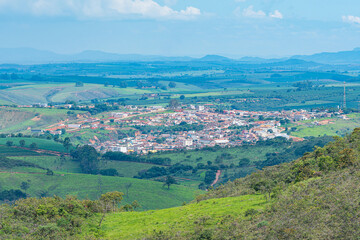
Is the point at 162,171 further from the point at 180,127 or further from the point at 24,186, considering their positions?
the point at 180,127

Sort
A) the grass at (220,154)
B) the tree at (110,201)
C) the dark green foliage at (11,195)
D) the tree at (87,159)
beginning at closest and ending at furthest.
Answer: the tree at (110,201) < the dark green foliage at (11,195) < the tree at (87,159) < the grass at (220,154)

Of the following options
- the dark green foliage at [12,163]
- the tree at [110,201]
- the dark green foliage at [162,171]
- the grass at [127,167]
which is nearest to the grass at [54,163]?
the dark green foliage at [12,163]

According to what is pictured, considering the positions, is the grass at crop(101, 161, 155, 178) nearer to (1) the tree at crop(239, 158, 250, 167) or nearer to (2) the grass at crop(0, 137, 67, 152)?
(2) the grass at crop(0, 137, 67, 152)

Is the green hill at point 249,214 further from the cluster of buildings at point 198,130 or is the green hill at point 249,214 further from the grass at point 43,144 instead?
the cluster of buildings at point 198,130

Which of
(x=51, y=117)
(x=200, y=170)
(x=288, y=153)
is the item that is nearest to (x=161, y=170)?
(x=200, y=170)

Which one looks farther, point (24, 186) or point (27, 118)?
point (27, 118)

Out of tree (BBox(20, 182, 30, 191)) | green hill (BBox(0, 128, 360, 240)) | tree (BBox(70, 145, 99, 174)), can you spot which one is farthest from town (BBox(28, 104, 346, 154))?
green hill (BBox(0, 128, 360, 240))

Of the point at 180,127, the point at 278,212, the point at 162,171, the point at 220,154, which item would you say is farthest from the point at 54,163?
the point at 278,212
